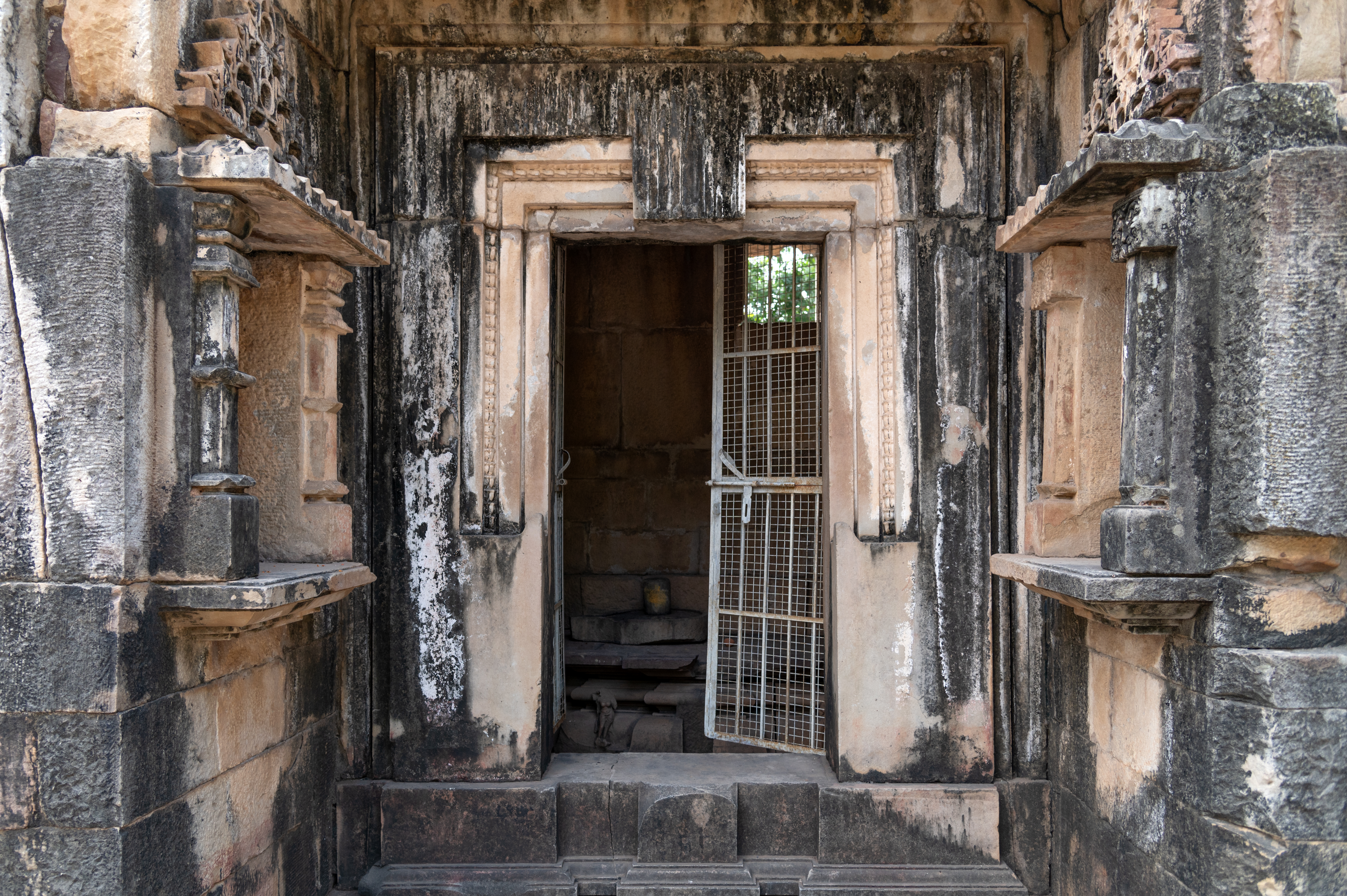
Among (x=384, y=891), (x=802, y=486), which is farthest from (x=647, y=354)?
(x=384, y=891)

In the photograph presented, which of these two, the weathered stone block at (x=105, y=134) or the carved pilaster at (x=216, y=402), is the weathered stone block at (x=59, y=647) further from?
the weathered stone block at (x=105, y=134)

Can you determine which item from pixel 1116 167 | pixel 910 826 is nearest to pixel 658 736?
pixel 910 826

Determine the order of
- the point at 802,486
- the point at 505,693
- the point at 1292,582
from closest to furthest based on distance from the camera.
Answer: the point at 1292,582 < the point at 505,693 < the point at 802,486

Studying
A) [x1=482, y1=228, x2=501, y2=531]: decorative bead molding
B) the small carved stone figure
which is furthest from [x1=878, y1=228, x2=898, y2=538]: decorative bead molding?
the small carved stone figure

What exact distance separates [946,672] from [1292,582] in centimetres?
143

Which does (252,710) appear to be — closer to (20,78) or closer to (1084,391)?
(20,78)

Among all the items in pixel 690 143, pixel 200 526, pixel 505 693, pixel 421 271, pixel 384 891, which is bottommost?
pixel 384 891

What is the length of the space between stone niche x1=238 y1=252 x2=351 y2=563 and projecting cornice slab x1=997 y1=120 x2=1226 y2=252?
7.89ft

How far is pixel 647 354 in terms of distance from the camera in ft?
20.9

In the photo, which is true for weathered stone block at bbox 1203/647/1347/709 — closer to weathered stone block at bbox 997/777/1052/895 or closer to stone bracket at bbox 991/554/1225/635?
stone bracket at bbox 991/554/1225/635

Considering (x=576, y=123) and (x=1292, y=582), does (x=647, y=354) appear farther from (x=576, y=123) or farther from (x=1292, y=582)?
(x=1292, y=582)

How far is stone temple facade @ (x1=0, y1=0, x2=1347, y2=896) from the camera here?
2234 mm

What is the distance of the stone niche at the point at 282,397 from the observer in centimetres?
302

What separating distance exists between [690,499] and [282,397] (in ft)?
12.0
